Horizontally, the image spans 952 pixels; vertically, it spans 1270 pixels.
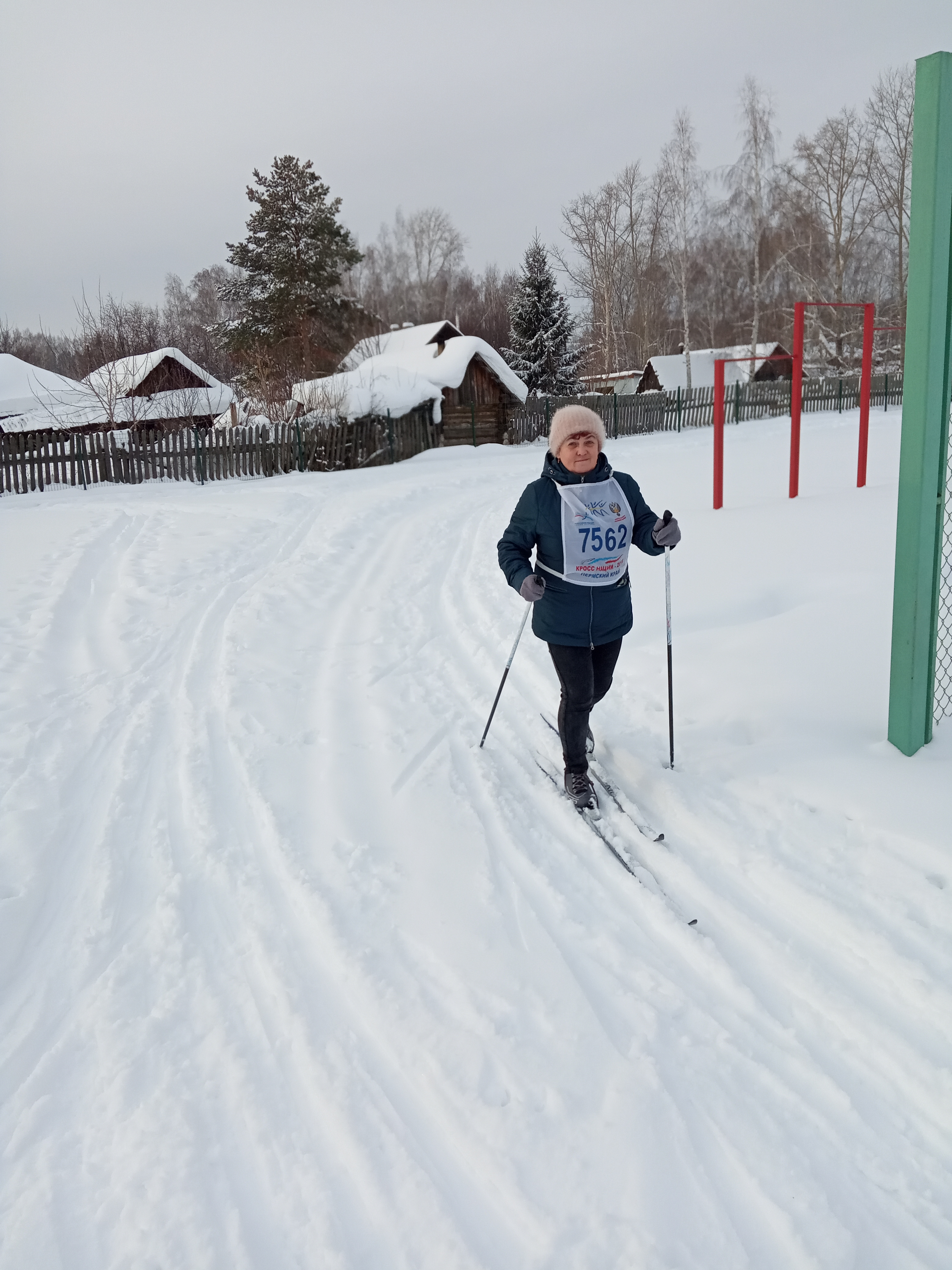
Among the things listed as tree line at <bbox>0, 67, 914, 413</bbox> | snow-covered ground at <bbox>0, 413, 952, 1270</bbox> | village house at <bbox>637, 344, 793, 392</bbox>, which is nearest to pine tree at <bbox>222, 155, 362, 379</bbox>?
tree line at <bbox>0, 67, 914, 413</bbox>

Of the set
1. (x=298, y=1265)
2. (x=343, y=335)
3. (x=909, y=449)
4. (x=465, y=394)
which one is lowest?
(x=298, y=1265)

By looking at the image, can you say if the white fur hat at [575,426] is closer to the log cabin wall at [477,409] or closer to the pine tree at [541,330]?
the log cabin wall at [477,409]

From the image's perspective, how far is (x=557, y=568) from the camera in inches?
139

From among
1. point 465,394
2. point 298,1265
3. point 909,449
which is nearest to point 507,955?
point 298,1265

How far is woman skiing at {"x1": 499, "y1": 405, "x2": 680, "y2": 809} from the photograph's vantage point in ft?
11.3

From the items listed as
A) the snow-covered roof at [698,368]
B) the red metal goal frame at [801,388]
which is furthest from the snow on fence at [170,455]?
the snow-covered roof at [698,368]

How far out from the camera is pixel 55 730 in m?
4.43

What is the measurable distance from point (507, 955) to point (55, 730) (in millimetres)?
3022

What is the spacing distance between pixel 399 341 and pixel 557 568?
3021 centimetres

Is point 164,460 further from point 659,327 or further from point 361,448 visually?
point 659,327

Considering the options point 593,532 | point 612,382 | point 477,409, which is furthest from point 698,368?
point 593,532

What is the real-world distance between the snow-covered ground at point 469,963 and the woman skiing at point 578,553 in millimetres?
512

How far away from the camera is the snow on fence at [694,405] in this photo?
26.2 m

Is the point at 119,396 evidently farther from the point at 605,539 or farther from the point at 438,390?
the point at 605,539
